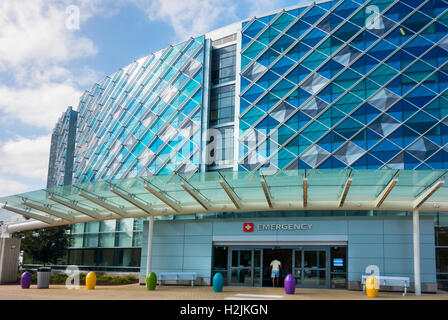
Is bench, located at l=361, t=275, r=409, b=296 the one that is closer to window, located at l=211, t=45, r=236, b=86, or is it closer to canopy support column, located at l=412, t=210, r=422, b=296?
canopy support column, located at l=412, t=210, r=422, b=296

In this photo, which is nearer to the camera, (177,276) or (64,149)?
(177,276)

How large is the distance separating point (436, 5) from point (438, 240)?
1426 cm

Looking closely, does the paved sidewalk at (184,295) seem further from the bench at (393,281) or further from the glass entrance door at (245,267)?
the glass entrance door at (245,267)

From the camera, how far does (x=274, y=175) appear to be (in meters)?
17.6

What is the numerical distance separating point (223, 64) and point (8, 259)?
19292 millimetres

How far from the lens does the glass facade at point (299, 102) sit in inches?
1026

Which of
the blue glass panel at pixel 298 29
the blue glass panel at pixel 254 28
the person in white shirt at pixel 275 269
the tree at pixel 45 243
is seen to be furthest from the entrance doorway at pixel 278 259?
the tree at pixel 45 243

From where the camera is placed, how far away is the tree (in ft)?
103

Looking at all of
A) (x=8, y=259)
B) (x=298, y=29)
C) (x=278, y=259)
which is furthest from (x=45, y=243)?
(x=298, y=29)

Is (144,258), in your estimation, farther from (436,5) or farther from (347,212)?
(436,5)

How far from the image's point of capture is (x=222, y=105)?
107ft

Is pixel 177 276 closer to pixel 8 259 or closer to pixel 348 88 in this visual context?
pixel 8 259

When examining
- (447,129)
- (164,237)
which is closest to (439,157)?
(447,129)

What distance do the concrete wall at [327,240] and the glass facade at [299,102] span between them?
70 centimetres
